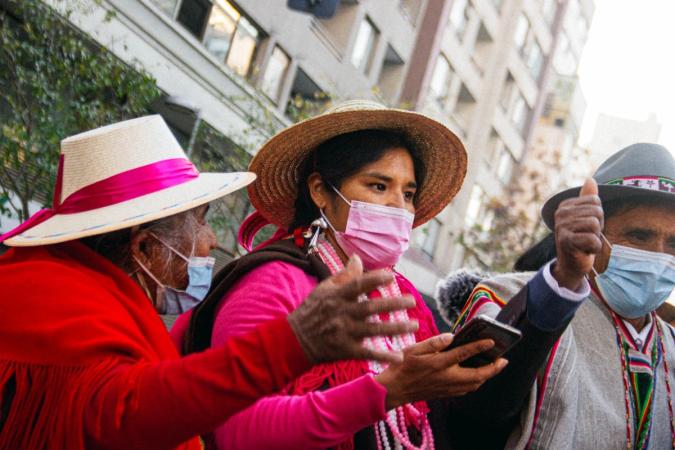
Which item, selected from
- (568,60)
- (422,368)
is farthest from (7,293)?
(568,60)

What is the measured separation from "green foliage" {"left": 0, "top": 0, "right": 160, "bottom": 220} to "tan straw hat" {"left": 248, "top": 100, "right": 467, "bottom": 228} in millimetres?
4951

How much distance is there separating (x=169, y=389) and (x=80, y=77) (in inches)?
302

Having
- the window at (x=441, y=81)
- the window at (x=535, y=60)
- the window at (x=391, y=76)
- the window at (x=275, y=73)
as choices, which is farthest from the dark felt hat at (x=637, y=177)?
the window at (x=535, y=60)

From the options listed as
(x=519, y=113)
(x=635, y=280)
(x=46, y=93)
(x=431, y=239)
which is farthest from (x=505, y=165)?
(x=635, y=280)

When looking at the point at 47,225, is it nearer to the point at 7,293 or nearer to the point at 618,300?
the point at 7,293

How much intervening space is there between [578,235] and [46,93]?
710cm

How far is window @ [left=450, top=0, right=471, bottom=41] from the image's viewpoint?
975 inches

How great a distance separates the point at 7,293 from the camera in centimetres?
184

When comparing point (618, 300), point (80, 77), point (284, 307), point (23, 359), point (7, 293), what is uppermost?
point (80, 77)

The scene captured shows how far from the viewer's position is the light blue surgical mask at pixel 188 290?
2285 millimetres

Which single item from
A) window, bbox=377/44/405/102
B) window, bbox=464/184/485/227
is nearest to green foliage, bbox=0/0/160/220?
window, bbox=377/44/405/102

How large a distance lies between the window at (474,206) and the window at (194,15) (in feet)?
51.0

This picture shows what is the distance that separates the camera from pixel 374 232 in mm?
2662

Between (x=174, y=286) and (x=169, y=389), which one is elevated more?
(x=174, y=286)
